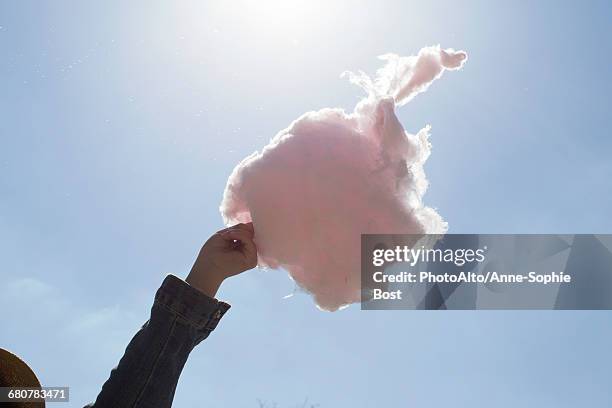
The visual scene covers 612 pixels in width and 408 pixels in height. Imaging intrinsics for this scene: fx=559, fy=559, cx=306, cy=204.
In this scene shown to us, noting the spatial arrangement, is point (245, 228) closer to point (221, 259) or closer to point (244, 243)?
point (244, 243)

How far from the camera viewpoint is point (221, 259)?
76.4 inches

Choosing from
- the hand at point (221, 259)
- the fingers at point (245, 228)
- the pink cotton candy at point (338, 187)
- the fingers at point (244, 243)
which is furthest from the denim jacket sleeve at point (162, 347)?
the pink cotton candy at point (338, 187)

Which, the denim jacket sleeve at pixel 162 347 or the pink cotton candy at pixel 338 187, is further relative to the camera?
the pink cotton candy at pixel 338 187

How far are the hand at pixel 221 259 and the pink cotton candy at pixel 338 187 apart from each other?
0.19 m

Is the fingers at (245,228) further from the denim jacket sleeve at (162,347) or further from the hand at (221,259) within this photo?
the denim jacket sleeve at (162,347)

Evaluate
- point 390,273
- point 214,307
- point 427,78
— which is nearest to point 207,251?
point 214,307

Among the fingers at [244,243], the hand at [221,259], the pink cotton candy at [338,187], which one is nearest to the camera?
the hand at [221,259]

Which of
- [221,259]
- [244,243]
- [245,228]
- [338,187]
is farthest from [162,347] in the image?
[338,187]

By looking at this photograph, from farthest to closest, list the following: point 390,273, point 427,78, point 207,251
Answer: point 427,78, point 390,273, point 207,251

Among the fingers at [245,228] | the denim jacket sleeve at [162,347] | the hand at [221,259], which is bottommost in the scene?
the denim jacket sleeve at [162,347]

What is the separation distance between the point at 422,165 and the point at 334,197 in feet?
1.49

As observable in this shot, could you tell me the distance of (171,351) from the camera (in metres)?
1.65

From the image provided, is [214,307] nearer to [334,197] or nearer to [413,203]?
[334,197]

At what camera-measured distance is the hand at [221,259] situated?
6.12 feet
